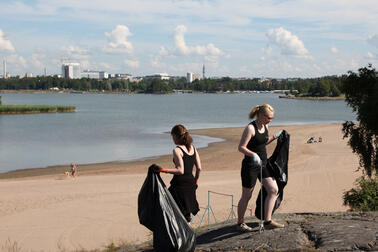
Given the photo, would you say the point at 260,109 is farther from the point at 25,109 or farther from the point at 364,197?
the point at 25,109

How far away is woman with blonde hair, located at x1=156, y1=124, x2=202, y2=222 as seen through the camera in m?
5.96

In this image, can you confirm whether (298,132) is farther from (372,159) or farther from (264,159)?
(264,159)

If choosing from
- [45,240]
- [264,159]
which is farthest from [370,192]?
[45,240]

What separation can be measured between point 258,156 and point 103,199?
33.2 feet

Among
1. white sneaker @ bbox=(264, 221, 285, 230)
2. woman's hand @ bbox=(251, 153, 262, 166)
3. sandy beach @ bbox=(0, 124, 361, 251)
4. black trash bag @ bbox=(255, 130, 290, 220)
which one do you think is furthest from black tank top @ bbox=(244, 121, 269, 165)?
sandy beach @ bbox=(0, 124, 361, 251)

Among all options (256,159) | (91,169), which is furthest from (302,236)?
(91,169)

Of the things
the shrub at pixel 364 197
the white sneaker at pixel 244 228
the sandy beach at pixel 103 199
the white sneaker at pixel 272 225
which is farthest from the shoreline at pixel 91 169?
the white sneaker at pixel 272 225

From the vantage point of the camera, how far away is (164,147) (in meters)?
36.1

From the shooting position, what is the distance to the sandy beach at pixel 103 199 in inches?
424

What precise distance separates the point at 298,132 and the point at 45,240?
129ft

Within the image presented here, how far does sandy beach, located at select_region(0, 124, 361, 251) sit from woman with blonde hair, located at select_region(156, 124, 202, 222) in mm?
1828

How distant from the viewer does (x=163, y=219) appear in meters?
5.54

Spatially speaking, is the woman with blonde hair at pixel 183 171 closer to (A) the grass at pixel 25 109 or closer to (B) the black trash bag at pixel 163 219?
(B) the black trash bag at pixel 163 219

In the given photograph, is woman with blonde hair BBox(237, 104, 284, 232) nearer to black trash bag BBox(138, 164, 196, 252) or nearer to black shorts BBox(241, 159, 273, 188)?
black shorts BBox(241, 159, 273, 188)
